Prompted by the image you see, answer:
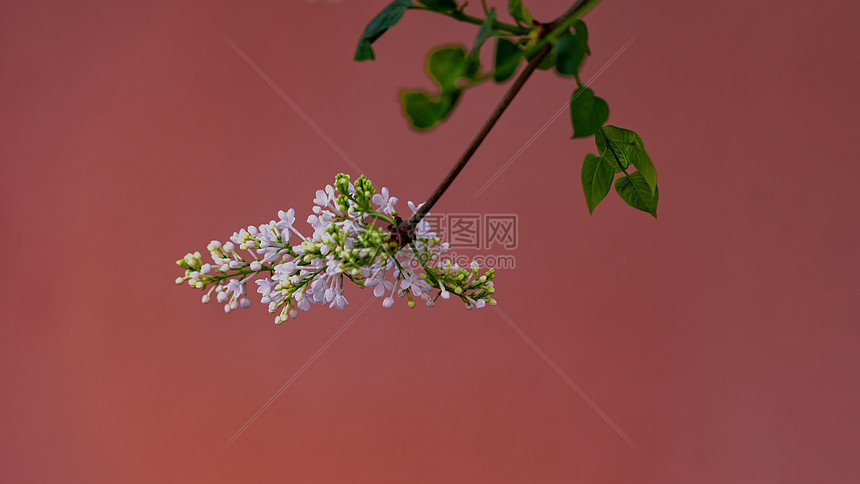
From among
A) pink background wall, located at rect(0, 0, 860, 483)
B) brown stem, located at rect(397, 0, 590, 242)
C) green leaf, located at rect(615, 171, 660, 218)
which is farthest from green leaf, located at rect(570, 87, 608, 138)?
pink background wall, located at rect(0, 0, 860, 483)

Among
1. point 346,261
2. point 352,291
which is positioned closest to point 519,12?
point 346,261

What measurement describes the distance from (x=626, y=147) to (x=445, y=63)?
0.22 m

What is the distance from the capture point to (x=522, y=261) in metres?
1.88

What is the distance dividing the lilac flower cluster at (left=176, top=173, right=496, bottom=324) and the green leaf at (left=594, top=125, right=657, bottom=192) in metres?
0.13

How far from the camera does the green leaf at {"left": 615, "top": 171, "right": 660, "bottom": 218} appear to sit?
41cm

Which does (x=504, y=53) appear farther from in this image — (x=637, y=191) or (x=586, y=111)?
(x=637, y=191)

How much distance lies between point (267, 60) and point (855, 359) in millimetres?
2102

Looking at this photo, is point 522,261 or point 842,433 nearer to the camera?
point 842,433

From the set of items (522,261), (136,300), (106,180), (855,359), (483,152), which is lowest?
(855,359)

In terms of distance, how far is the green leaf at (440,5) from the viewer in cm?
31

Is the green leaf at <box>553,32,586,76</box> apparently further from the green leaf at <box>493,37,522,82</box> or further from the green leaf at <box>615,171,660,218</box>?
the green leaf at <box>615,171,660,218</box>

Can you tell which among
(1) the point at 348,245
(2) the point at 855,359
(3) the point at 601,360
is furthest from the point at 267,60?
(2) the point at 855,359

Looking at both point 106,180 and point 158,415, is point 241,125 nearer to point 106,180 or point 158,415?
point 106,180

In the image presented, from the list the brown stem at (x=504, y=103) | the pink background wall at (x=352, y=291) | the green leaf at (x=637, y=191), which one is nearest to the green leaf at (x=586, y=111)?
the brown stem at (x=504, y=103)
